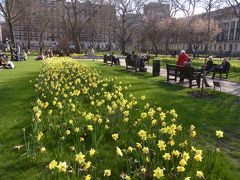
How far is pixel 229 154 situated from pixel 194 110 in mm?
2961

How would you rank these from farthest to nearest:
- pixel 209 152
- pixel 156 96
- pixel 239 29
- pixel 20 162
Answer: pixel 239 29 → pixel 156 96 → pixel 20 162 → pixel 209 152

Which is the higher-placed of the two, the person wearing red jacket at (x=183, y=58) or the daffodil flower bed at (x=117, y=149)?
the person wearing red jacket at (x=183, y=58)

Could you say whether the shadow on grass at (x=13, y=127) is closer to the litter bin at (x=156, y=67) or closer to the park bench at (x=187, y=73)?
the park bench at (x=187, y=73)

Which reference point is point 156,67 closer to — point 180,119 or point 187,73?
point 187,73

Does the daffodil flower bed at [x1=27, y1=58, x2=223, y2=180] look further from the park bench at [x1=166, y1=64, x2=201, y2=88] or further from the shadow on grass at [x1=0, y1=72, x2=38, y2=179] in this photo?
the park bench at [x1=166, y1=64, x2=201, y2=88]

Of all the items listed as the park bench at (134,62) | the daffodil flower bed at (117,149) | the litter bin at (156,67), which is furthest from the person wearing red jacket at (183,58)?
the daffodil flower bed at (117,149)

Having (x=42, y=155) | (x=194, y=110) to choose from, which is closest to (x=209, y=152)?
(x=42, y=155)

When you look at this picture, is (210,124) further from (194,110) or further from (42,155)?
(42,155)

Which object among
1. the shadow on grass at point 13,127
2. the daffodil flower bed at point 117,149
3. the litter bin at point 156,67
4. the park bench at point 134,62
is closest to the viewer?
the daffodil flower bed at point 117,149

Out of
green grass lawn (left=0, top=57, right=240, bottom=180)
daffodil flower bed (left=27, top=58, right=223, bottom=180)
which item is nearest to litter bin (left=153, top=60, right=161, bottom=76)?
green grass lawn (left=0, top=57, right=240, bottom=180)

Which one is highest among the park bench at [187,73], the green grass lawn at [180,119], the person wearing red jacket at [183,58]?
the person wearing red jacket at [183,58]

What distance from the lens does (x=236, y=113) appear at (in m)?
7.64

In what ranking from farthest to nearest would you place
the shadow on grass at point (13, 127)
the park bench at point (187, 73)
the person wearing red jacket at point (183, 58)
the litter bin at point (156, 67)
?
1. the litter bin at point (156, 67)
2. the person wearing red jacket at point (183, 58)
3. the park bench at point (187, 73)
4. the shadow on grass at point (13, 127)

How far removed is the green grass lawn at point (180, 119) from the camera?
4.14 metres
